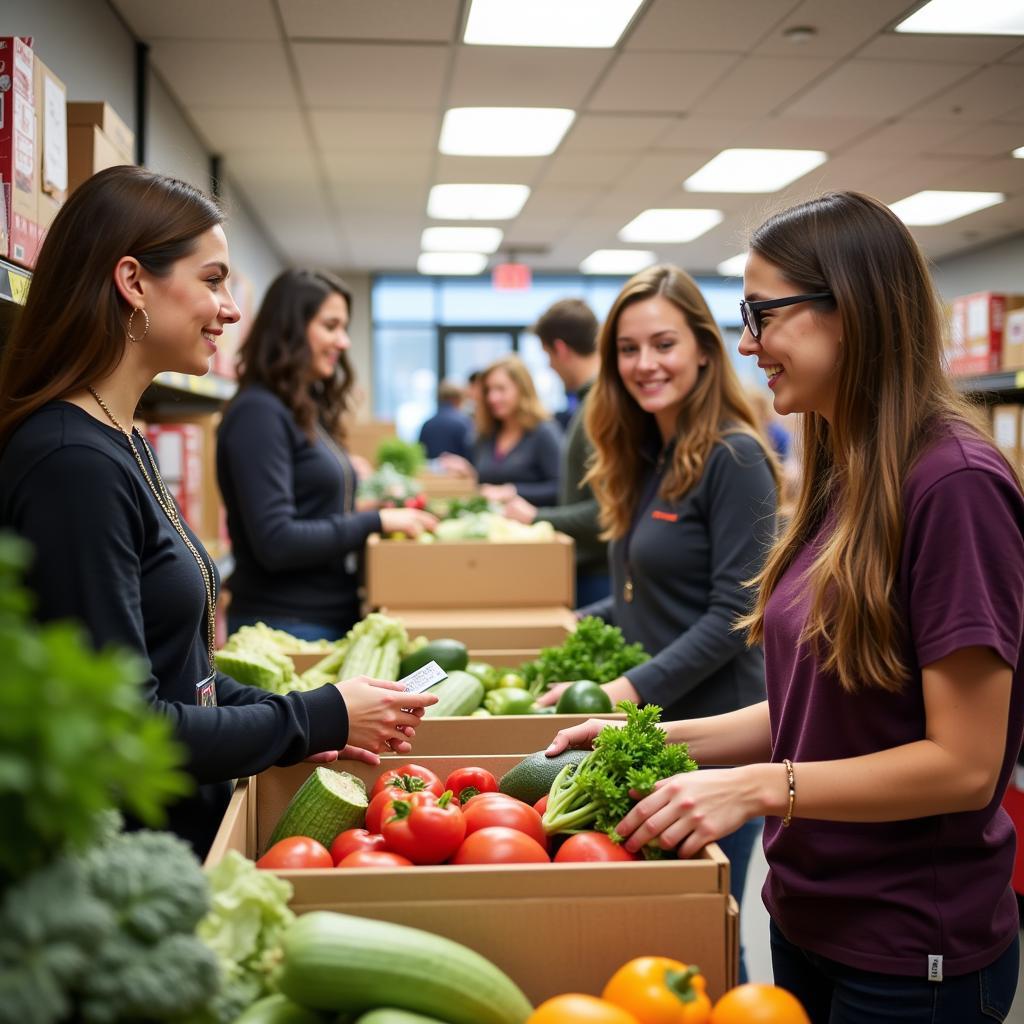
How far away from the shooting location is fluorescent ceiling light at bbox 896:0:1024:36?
453cm

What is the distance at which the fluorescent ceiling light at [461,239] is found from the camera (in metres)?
10.1

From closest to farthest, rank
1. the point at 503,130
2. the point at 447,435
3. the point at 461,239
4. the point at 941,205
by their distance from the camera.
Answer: the point at 503,130 → the point at 941,205 → the point at 447,435 → the point at 461,239

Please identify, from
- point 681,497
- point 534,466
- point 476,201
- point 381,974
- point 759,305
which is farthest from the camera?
point 476,201

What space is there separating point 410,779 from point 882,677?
662 mm

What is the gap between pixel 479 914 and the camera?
1132mm

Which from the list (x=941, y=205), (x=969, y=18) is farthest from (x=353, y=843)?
(x=941, y=205)

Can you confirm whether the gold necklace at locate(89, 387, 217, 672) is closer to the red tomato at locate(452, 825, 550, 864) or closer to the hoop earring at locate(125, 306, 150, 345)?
the hoop earring at locate(125, 306, 150, 345)

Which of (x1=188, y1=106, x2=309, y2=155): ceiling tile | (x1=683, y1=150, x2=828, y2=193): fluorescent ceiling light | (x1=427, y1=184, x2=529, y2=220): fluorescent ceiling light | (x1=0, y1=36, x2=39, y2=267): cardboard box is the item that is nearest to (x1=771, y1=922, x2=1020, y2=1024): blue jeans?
(x1=0, y1=36, x2=39, y2=267): cardboard box

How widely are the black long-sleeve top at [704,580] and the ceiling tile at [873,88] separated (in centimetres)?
382

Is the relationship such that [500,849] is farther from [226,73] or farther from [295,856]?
[226,73]

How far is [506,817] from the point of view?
1.34 meters

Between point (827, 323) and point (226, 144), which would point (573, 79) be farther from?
point (827, 323)

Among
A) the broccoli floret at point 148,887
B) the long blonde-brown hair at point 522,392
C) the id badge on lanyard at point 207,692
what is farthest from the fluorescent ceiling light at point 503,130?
the broccoli floret at point 148,887

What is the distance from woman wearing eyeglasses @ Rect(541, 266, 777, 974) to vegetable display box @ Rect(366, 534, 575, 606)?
740 millimetres
